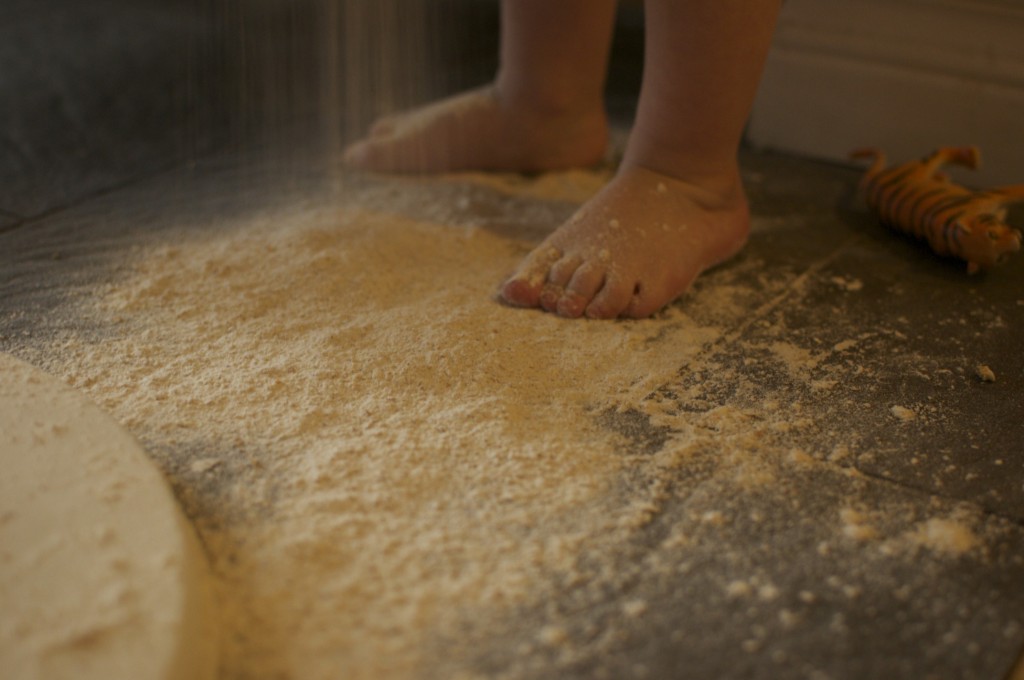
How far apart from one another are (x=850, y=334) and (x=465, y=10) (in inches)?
63.9

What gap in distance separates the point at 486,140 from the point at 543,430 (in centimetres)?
69

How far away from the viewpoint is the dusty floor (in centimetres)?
59

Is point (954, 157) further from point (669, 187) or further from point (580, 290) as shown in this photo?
point (580, 290)

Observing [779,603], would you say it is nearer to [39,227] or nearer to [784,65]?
[39,227]

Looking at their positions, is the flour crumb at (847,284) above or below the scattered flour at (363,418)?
above

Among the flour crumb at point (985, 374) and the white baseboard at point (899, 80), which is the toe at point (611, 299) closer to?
the flour crumb at point (985, 374)

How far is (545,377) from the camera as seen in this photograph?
2.83 ft

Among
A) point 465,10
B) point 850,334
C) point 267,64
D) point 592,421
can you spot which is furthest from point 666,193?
point 465,10

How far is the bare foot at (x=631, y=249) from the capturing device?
38.4 inches

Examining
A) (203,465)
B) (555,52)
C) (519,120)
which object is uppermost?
(555,52)

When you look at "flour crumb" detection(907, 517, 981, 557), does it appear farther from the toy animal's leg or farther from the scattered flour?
the toy animal's leg

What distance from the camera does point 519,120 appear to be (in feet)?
4.43

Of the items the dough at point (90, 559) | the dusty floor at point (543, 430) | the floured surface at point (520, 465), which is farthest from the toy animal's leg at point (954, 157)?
the dough at point (90, 559)

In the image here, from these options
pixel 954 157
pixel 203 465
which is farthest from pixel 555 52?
pixel 203 465
